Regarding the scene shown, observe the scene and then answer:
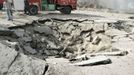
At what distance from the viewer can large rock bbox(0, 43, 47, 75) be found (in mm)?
9406

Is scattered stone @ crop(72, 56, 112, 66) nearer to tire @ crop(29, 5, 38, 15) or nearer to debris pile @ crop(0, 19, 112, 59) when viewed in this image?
debris pile @ crop(0, 19, 112, 59)

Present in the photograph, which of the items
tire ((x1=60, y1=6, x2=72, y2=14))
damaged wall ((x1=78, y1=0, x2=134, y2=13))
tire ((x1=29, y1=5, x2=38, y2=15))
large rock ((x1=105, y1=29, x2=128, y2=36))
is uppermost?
tire ((x1=29, y1=5, x2=38, y2=15))

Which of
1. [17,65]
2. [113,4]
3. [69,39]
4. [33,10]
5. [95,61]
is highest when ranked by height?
[17,65]

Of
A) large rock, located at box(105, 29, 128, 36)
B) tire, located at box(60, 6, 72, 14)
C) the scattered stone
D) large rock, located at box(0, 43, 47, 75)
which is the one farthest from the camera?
tire, located at box(60, 6, 72, 14)

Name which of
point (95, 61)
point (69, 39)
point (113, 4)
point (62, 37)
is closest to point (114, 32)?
point (69, 39)

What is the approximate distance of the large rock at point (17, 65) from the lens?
370 inches

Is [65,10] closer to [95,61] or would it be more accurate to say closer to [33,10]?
[33,10]

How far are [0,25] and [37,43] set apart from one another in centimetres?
202

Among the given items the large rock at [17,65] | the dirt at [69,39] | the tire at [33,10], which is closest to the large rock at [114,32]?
the dirt at [69,39]

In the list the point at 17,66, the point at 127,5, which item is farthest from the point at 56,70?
the point at 127,5

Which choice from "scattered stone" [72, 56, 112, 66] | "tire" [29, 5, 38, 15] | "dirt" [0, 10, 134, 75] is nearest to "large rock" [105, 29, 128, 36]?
"dirt" [0, 10, 134, 75]

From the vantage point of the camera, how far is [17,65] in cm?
969

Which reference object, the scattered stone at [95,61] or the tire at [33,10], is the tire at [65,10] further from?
the scattered stone at [95,61]

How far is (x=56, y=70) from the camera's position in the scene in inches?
389
